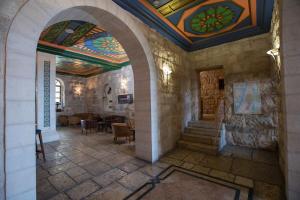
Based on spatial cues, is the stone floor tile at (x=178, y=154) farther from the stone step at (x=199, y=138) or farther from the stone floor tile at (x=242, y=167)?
the stone floor tile at (x=242, y=167)

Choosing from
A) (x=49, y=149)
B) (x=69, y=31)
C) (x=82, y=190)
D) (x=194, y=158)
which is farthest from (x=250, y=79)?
(x=49, y=149)

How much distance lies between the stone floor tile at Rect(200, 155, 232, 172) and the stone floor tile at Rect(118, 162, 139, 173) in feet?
4.92

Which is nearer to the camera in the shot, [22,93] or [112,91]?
[22,93]

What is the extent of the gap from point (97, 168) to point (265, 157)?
12.8 feet

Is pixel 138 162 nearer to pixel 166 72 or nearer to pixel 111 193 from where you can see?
pixel 111 193

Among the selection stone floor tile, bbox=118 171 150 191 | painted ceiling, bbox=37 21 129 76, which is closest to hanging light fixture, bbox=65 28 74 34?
painted ceiling, bbox=37 21 129 76

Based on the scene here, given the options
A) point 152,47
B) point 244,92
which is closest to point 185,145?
point 244,92

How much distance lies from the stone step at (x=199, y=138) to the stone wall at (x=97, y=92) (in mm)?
3299

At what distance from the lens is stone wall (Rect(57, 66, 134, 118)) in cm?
720

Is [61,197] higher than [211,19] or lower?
lower

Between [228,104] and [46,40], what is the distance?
591cm

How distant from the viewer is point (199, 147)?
384 centimetres

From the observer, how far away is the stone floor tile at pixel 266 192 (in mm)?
2010

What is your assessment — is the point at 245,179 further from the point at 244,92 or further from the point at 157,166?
the point at 244,92
